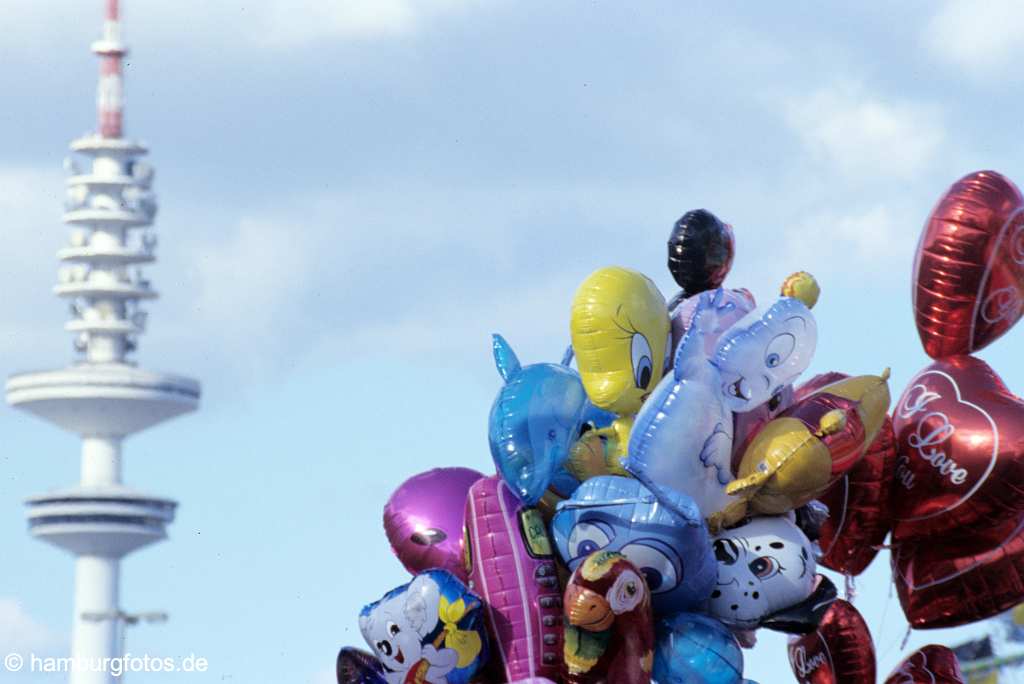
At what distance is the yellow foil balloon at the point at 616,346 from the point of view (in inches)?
607

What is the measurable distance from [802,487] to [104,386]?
105634 mm

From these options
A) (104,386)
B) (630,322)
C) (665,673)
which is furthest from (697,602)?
(104,386)

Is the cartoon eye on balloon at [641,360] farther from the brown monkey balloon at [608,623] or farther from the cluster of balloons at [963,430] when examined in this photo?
the cluster of balloons at [963,430]

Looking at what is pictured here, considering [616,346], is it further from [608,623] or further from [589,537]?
[608,623]

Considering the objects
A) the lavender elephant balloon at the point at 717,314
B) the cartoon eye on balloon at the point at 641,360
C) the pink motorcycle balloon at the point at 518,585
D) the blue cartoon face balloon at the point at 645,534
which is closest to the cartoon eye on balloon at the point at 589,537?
the blue cartoon face balloon at the point at 645,534

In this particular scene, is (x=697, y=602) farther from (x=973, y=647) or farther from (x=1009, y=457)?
(x=973, y=647)

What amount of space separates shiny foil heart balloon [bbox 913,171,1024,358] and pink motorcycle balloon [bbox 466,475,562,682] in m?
3.47

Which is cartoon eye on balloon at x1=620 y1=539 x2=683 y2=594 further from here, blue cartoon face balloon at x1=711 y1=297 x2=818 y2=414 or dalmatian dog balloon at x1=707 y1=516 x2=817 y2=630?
blue cartoon face balloon at x1=711 y1=297 x2=818 y2=414

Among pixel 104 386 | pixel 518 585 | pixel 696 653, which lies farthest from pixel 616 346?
pixel 104 386

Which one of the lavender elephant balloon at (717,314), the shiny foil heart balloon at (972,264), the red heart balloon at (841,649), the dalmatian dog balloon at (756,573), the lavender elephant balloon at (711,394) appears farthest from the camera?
the red heart balloon at (841,649)

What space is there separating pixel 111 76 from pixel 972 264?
108m

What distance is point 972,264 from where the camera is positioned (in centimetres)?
1655

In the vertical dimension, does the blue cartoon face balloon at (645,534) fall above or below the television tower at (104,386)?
below

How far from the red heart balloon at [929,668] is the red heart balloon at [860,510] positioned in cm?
77
